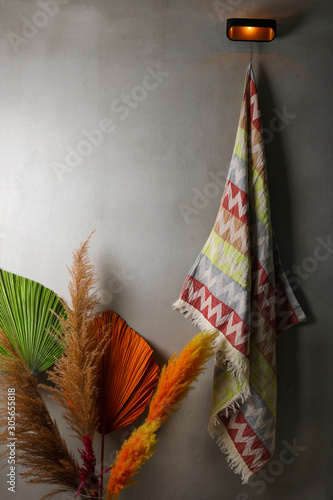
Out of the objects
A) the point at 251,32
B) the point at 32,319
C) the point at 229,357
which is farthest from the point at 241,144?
the point at 32,319

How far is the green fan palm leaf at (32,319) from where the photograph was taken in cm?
146

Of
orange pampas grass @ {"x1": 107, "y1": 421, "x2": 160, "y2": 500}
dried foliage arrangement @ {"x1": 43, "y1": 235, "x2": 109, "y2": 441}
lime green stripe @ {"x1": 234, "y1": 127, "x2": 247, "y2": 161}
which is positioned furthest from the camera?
lime green stripe @ {"x1": 234, "y1": 127, "x2": 247, "y2": 161}

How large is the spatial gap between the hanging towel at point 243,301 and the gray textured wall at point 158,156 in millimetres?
82

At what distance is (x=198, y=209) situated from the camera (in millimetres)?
1526

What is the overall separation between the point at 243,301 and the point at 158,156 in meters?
0.58

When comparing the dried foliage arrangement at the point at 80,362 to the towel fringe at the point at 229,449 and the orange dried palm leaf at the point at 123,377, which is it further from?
the towel fringe at the point at 229,449

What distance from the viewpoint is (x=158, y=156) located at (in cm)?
152

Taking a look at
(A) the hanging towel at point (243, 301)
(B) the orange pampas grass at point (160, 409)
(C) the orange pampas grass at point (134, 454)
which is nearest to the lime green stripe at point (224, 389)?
(A) the hanging towel at point (243, 301)

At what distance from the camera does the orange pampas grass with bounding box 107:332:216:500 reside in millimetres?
1177

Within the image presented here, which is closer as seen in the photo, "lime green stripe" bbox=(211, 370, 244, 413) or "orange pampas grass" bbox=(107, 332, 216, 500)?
"orange pampas grass" bbox=(107, 332, 216, 500)

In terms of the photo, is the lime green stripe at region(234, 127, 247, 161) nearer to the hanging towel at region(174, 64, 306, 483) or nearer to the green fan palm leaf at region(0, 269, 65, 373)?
the hanging towel at region(174, 64, 306, 483)

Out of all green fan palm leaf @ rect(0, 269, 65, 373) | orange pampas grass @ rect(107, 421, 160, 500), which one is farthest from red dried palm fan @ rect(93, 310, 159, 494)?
orange pampas grass @ rect(107, 421, 160, 500)

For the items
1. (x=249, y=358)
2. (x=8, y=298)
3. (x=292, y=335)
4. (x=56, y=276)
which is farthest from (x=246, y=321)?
(x=8, y=298)

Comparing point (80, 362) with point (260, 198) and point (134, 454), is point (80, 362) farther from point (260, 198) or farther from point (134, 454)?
point (260, 198)
